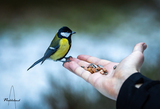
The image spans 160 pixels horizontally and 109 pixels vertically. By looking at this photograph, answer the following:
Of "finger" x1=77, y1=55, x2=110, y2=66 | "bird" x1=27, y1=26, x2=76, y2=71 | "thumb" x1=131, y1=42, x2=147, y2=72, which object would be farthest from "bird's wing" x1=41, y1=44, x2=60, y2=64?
"thumb" x1=131, y1=42, x2=147, y2=72

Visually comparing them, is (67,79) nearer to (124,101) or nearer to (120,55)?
(120,55)

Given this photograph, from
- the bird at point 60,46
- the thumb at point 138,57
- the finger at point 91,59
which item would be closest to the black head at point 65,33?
the bird at point 60,46

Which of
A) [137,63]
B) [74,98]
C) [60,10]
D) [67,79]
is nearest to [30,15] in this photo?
[60,10]

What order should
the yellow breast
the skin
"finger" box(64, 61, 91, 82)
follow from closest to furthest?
the skin
"finger" box(64, 61, 91, 82)
the yellow breast

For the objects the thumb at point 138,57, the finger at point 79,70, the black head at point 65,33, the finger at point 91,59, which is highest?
the black head at point 65,33

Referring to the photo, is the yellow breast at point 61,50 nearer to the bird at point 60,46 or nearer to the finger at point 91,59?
the bird at point 60,46

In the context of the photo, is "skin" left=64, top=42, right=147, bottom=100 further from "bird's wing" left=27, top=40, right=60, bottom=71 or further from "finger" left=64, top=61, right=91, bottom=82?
"bird's wing" left=27, top=40, right=60, bottom=71

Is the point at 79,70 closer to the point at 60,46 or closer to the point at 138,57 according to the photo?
the point at 60,46

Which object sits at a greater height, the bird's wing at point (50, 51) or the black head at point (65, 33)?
the black head at point (65, 33)

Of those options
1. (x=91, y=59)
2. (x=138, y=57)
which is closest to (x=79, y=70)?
(x=91, y=59)

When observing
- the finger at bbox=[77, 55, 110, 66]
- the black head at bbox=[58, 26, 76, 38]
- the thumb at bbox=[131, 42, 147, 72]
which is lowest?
the finger at bbox=[77, 55, 110, 66]
